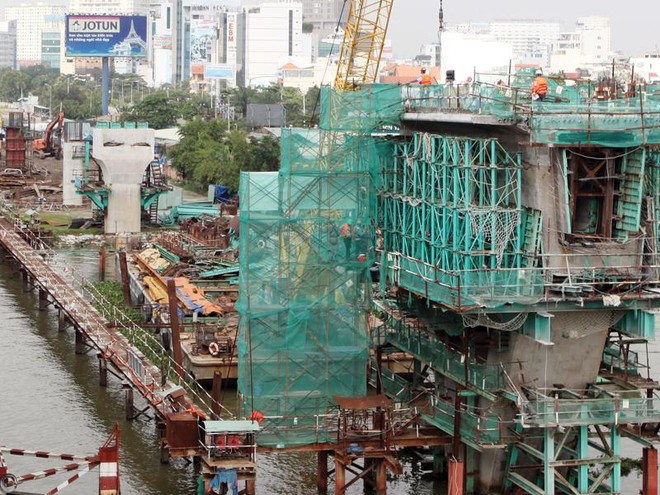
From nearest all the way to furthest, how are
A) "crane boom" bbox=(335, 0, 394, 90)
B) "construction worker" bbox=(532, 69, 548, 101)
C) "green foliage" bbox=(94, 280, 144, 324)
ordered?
"construction worker" bbox=(532, 69, 548, 101)
"crane boom" bbox=(335, 0, 394, 90)
"green foliage" bbox=(94, 280, 144, 324)

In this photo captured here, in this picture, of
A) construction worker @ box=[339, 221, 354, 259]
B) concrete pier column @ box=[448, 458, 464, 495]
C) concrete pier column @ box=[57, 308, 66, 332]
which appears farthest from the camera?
concrete pier column @ box=[57, 308, 66, 332]

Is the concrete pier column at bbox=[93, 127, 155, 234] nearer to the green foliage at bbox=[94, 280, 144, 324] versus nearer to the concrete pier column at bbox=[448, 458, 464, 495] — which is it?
the green foliage at bbox=[94, 280, 144, 324]

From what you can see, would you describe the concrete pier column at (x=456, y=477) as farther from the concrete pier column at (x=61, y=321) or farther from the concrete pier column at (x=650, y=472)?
the concrete pier column at (x=61, y=321)

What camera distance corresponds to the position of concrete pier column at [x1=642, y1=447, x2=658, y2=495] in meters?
36.4

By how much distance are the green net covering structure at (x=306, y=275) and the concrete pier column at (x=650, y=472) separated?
709 centimetres

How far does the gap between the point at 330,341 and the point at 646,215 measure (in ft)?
27.2

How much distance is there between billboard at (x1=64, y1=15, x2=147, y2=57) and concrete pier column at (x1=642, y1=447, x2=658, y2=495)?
13150 cm

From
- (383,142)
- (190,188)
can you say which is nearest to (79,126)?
(190,188)

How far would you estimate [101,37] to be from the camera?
538ft

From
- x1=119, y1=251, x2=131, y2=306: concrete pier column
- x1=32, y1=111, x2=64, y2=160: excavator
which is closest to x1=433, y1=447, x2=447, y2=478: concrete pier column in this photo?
x1=119, y1=251, x2=131, y2=306: concrete pier column

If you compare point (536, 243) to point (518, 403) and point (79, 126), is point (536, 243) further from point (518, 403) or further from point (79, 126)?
point (79, 126)

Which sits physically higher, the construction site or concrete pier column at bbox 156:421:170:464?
the construction site

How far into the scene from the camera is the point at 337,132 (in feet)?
129

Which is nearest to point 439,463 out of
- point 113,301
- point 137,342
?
point 137,342
